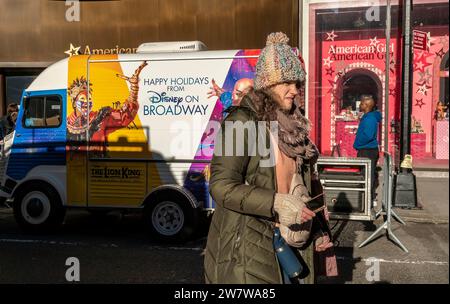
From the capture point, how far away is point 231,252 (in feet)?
7.11

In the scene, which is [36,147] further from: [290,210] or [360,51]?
[360,51]

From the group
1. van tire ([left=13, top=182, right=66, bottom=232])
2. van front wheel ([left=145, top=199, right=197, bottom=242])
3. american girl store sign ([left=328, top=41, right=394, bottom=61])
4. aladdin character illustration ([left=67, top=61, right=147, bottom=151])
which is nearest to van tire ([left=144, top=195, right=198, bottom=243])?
van front wheel ([left=145, top=199, right=197, bottom=242])

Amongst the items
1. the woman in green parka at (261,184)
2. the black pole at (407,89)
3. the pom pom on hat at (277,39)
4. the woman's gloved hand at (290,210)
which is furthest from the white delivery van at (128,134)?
the woman's gloved hand at (290,210)

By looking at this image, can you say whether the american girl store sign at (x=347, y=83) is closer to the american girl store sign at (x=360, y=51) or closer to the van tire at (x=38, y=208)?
the american girl store sign at (x=360, y=51)

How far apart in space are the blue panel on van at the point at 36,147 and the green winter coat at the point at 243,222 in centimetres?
577

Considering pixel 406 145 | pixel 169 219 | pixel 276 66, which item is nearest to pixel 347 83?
pixel 406 145

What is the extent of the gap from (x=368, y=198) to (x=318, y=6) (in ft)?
Result: 23.7

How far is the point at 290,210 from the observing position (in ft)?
6.69

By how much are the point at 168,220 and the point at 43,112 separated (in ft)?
8.39

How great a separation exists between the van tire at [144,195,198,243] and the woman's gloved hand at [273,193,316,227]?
4.86 meters

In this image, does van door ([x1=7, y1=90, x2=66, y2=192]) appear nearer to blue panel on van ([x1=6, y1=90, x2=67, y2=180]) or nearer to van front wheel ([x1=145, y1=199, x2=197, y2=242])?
blue panel on van ([x1=6, y1=90, x2=67, y2=180])
